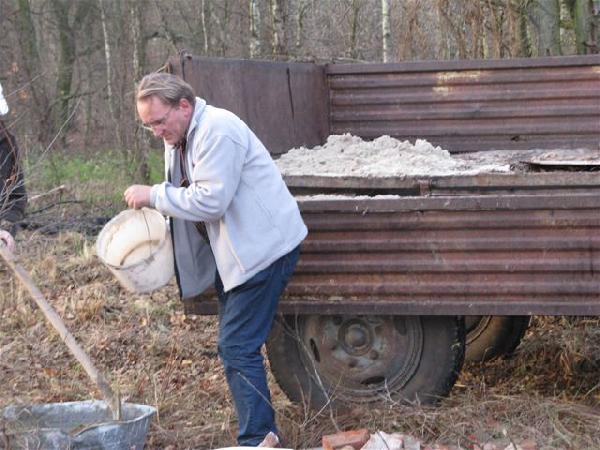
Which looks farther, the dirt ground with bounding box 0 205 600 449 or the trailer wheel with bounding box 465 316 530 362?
the trailer wheel with bounding box 465 316 530 362

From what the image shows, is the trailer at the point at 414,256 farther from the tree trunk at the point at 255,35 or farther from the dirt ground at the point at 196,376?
the tree trunk at the point at 255,35

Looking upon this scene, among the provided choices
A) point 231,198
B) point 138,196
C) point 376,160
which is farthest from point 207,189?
point 376,160

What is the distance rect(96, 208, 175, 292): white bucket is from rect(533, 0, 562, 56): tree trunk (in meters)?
5.82

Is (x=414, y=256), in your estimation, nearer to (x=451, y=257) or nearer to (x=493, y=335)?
(x=451, y=257)

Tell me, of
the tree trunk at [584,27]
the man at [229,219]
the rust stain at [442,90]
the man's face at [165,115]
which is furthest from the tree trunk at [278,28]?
the man's face at [165,115]

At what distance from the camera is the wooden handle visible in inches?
167

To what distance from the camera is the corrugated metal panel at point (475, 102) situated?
6242 millimetres

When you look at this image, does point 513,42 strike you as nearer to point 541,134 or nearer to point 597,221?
point 541,134

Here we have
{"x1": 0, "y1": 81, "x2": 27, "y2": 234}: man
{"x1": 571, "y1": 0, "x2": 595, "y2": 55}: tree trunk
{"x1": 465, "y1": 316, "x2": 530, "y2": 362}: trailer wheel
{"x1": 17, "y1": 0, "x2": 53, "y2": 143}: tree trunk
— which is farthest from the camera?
{"x1": 17, "y1": 0, "x2": 53, "y2": 143}: tree trunk

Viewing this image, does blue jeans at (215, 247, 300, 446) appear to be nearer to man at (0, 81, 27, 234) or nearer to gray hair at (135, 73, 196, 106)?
gray hair at (135, 73, 196, 106)

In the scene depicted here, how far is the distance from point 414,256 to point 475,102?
217 cm

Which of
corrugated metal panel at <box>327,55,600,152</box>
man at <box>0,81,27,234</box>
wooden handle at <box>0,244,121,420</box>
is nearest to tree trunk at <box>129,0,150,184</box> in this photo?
man at <box>0,81,27,234</box>

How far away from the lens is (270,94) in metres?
5.75

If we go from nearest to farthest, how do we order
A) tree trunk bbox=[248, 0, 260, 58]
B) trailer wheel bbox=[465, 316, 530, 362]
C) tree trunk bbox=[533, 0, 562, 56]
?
trailer wheel bbox=[465, 316, 530, 362] → tree trunk bbox=[533, 0, 562, 56] → tree trunk bbox=[248, 0, 260, 58]
